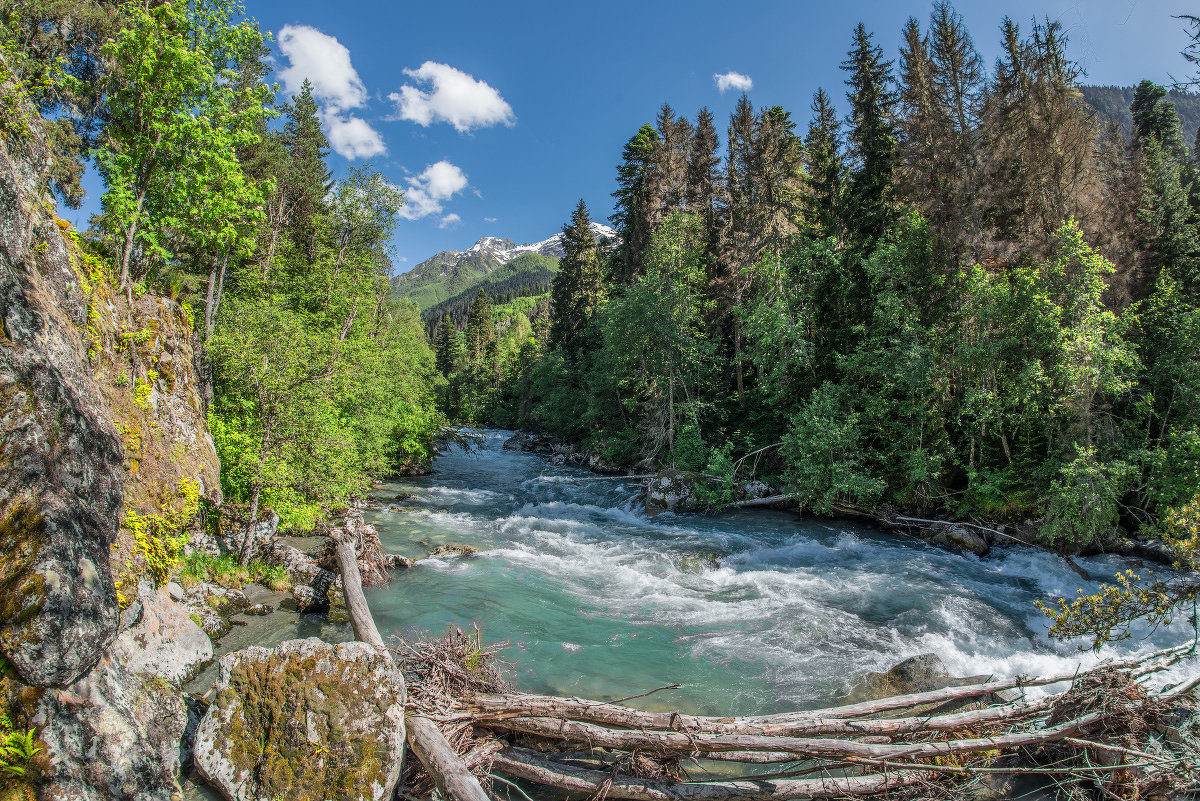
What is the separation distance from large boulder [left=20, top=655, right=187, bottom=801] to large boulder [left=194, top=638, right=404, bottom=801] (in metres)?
0.34

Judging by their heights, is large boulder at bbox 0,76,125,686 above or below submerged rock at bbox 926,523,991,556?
above

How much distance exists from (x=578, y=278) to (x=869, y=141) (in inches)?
824

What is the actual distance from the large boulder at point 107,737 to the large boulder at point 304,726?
34cm

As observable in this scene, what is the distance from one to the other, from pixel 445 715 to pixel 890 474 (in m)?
15.6

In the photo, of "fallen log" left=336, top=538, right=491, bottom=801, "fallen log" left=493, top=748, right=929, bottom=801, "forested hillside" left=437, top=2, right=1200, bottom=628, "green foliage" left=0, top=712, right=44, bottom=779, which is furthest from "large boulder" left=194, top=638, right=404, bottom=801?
"forested hillside" left=437, top=2, right=1200, bottom=628

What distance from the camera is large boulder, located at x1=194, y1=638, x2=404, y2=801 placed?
14.4ft

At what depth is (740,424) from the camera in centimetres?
2328

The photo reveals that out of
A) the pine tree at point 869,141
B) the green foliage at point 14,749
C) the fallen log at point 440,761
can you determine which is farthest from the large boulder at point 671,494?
the green foliage at point 14,749

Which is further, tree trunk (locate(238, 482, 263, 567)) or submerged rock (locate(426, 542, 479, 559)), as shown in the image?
submerged rock (locate(426, 542, 479, 559))

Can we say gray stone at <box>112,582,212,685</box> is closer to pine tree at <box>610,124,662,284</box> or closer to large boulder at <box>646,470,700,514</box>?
large boulder at <box>646,470,700,514</box>

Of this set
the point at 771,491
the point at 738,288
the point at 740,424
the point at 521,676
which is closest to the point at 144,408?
the point at 521,676

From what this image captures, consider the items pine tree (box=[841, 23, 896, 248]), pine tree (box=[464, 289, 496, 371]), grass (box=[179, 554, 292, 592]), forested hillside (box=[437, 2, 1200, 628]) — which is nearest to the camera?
grass (box=[179, 554, 292, 592])

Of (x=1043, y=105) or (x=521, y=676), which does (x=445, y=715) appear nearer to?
(x=521, y=676)

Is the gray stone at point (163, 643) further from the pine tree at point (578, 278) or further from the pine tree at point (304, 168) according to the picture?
the pine tree at point (578, 278)
